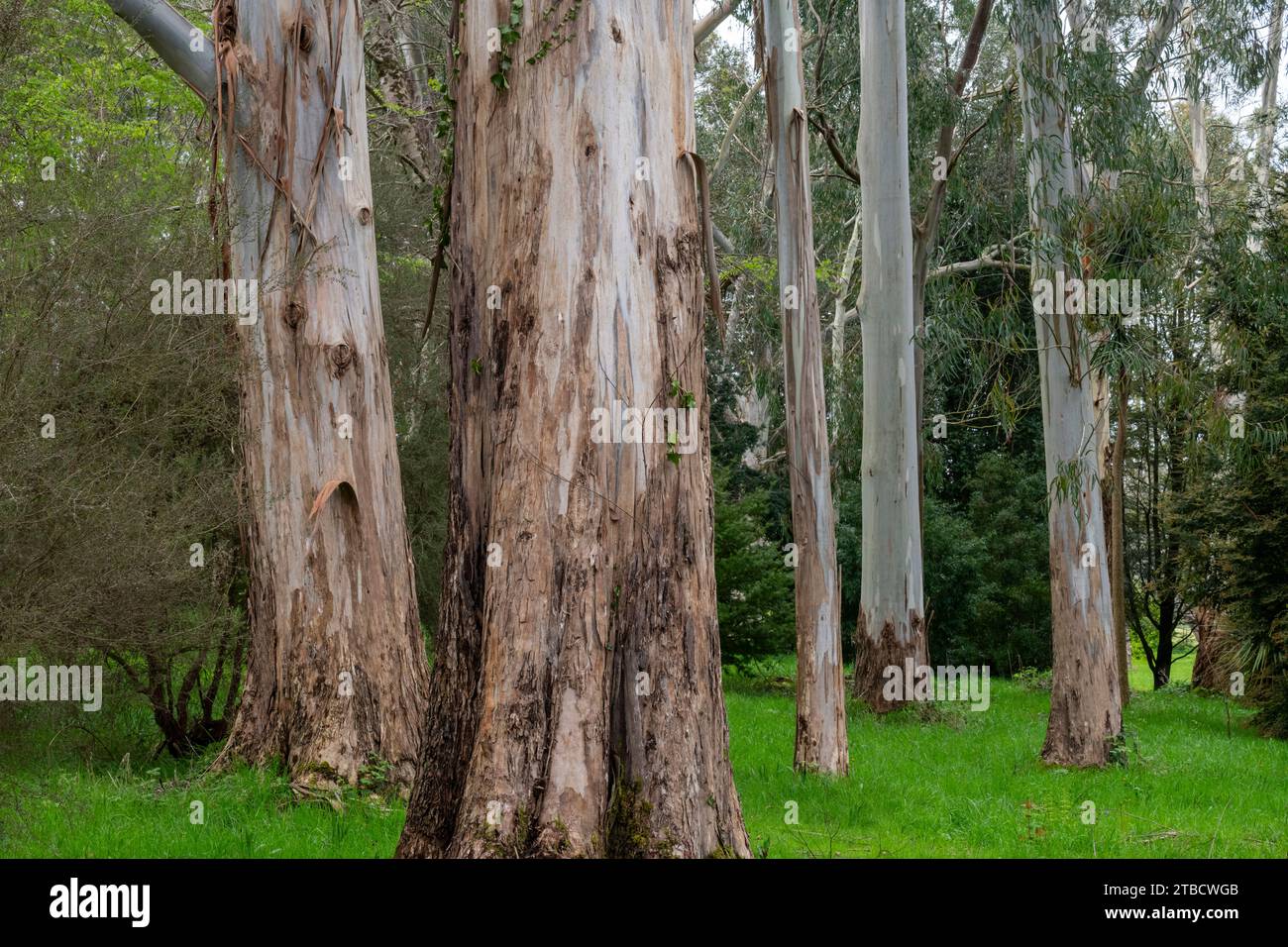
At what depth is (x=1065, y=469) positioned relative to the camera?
10500 mm

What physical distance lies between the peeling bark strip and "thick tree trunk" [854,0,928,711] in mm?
9075

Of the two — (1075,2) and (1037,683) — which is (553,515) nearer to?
(1075,2)

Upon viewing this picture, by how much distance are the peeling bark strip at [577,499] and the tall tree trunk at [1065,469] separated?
670 centimetres

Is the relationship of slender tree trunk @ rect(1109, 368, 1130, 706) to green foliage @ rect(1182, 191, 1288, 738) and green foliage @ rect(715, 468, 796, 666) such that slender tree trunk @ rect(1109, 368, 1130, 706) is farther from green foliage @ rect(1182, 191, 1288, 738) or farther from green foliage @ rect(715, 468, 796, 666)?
green foliage @ rect(715, 468, 796, 666)

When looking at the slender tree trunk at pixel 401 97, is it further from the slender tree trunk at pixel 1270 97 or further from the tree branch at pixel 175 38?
the slender tree trunk at pixel 1270 97

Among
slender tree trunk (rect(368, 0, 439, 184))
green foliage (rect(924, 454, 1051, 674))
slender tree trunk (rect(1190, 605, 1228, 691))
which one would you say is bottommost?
slender tree trunk (rect(1190, 605, 1228, 691))

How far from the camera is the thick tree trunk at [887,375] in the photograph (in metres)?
13.3

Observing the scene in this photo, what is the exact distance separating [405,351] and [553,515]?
12244 mm

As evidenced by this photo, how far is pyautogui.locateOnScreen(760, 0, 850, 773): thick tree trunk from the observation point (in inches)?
361

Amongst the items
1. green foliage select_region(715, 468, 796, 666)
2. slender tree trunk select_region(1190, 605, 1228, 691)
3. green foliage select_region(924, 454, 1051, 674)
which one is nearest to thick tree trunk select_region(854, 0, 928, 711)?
green foliage select_region(715, 468, 796, 666)

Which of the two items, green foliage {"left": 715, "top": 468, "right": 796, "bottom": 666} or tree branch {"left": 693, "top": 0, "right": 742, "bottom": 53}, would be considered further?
green foliage {"left": 715, "top": 468, "right": 796, "bottom": 666}

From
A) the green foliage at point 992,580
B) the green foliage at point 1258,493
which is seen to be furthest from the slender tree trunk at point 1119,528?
the green foliage at point 992,580

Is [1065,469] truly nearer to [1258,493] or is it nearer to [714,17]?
[1258,493]

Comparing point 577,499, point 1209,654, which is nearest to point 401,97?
point 577,499
